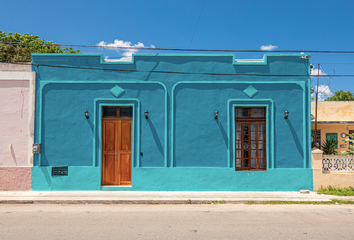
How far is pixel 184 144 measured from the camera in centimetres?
934

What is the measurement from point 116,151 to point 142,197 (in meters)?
2.06

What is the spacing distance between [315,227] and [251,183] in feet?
11.9

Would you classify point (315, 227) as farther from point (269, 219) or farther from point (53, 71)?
point (53, 71)

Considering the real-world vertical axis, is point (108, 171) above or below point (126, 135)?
below

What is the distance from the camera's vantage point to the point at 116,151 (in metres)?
9.44

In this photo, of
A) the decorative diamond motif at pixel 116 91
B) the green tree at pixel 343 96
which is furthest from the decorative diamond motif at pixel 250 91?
the green tree at pixel 343 96

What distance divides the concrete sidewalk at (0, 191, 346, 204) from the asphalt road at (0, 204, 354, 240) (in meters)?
0.30

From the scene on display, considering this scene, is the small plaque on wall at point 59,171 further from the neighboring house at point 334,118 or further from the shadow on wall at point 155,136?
the neighboring house at point 334,118

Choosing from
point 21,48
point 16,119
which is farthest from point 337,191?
point 21,48

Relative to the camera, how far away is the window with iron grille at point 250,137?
31.3 ft

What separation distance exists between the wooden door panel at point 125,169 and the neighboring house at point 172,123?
0.12ft

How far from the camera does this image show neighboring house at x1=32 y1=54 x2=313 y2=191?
9.22 metres

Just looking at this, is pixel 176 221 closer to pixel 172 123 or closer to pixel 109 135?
pixel 172 123

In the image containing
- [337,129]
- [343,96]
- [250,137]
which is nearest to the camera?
[250,137]
